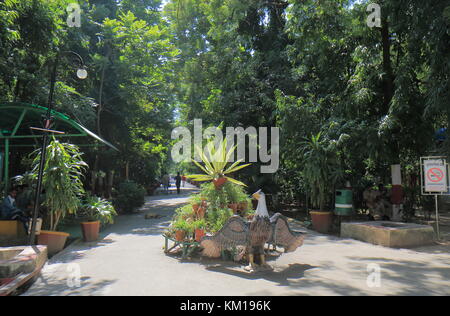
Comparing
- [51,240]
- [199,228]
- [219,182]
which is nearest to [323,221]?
[219,182]

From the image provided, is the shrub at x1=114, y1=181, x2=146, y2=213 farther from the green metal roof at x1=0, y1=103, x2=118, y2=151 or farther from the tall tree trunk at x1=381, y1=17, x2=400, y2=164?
the tall tree trunk at x1=381, y1=17, x2=400, y2=164

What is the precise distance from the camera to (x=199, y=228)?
6.83 metres

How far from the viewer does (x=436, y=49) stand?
8.36 m

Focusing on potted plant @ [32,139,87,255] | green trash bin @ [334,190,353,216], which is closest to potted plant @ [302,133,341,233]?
green trash bin @ [334,190,353,216]

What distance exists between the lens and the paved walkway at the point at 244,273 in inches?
192

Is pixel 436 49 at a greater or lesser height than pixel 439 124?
greater

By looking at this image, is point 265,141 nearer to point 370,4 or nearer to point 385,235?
point 370,4

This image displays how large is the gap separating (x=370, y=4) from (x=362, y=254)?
7455 mm

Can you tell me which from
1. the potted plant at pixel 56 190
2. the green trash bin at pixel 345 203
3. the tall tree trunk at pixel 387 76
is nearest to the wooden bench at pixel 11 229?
the potted plant at pixel 56 190

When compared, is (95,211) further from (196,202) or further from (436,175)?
(436,175)

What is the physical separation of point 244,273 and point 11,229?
19.4 ft

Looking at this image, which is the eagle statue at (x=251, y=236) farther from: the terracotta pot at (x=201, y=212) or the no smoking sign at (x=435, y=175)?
the no smoking sign at (x=435, y=175)

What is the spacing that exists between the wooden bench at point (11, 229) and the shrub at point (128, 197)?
6.87 meters
